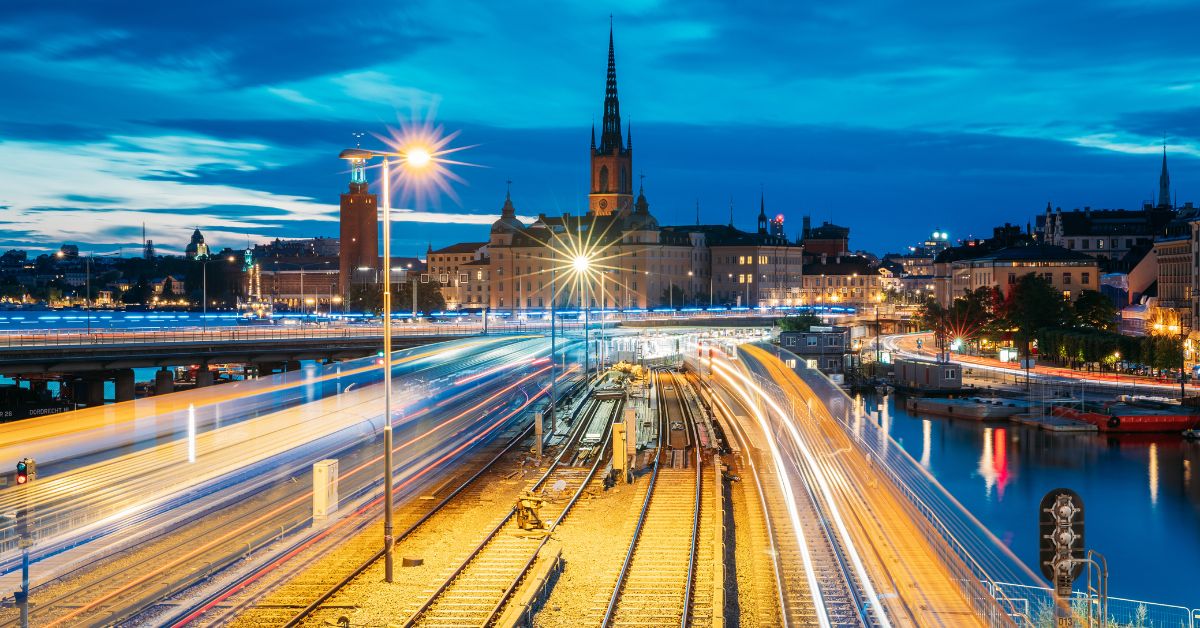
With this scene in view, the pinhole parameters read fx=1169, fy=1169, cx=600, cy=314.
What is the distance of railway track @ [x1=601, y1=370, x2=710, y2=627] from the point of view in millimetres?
16797

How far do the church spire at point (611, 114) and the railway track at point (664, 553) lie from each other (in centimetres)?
12118

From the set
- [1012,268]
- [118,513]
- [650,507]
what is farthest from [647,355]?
[118,513]

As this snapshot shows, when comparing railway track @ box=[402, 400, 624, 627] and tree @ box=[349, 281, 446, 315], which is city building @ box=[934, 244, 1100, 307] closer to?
tree @ box=[349, 281, 446, 315]

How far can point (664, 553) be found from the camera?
2077 cm

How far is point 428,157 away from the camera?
17.6m

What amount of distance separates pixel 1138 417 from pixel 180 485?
44832 mm

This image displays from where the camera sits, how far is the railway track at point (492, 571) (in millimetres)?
16266

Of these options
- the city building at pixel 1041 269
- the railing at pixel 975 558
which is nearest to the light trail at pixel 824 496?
the railing at pixel 975 558

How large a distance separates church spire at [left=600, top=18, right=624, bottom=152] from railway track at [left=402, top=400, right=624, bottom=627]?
12658cm

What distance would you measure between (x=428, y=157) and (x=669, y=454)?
18.1 m

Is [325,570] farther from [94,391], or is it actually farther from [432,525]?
[94,391]

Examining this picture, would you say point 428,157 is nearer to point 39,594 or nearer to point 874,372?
point 39,594

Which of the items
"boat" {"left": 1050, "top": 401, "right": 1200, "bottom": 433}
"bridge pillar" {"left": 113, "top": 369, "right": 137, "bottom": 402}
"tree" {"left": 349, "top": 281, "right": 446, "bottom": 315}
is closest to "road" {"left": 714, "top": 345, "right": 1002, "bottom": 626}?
"boat" {"left": 1050, "top": 401, "right": 1200, "bottom": 433}

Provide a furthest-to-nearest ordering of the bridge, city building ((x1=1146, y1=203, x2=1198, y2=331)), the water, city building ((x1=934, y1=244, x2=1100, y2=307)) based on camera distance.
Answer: city building ((x1=934, y1=244, x2=1100, y2=307)) < city building ((x1=1146, y1=203, x2=1198, y2=331)) < the water < the bridge
